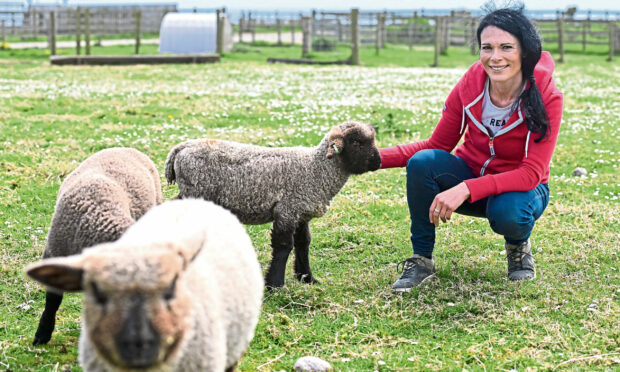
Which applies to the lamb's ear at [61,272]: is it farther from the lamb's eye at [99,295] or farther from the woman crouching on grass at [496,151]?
the woman crouching on grass at [496,151]

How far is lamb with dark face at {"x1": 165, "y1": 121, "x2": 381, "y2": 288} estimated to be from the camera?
5.87m

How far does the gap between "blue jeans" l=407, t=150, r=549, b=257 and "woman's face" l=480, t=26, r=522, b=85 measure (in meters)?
0.84

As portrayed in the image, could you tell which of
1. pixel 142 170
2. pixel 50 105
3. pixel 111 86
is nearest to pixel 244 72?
pixel 111 86

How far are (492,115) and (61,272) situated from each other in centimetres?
393

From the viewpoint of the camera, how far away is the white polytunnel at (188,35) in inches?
1287

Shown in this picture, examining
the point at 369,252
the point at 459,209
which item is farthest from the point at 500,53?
the point at 369,252

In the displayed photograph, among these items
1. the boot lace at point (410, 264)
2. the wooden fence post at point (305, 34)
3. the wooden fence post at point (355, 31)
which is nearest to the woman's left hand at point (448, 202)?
the boot lace at point (410, 264)

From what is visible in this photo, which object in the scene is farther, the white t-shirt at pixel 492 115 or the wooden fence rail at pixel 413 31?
the wooden fence rail at pixel 413 31

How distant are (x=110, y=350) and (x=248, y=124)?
992 centimetres

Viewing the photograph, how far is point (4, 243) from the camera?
656 centimetres

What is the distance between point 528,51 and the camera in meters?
5.48

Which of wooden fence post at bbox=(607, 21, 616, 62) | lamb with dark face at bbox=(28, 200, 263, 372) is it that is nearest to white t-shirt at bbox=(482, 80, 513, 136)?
lamb with dark face at bbox=(28, 200, 263, 372)

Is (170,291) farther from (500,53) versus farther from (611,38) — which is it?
(611,38)

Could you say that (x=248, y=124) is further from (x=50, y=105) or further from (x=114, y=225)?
(x=114, y=225)
